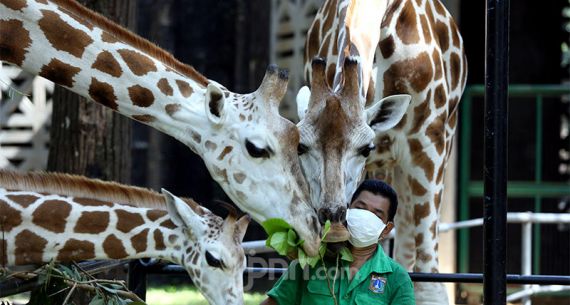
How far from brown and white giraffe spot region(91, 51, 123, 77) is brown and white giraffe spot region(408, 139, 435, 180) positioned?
233 centimetres

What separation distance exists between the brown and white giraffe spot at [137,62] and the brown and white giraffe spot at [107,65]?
0.05 m

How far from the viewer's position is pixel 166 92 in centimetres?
467

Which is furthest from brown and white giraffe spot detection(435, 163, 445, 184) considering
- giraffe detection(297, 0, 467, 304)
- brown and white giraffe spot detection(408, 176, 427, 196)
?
brown and white giraffe spot detection(408, 176, 427, 196)

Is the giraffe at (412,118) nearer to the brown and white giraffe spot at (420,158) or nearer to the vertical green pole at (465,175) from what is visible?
the brown and white giraffe spot at (420,158)

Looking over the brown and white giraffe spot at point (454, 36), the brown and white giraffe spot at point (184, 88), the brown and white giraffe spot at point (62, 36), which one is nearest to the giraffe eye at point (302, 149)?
the brown and white giraffe spot at point (184, 88)

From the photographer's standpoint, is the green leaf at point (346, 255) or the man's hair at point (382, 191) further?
the man's hair at point (382, 191)

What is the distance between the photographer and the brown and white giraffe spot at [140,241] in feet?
14.5

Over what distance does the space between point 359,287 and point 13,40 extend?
1829mm

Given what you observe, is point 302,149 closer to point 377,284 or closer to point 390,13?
point 377,284

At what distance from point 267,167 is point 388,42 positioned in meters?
2.12

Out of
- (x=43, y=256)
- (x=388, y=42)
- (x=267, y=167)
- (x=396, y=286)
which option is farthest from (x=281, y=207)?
(x=388, y=42)

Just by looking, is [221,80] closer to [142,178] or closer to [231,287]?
[142,178]

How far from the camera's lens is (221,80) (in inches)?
416

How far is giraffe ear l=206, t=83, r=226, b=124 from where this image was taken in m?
4.54
